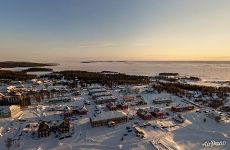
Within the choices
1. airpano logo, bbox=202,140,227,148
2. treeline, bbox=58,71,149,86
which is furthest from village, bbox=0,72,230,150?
treeline, bbox=58,71,149,86

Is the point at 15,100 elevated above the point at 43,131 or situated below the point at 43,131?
above

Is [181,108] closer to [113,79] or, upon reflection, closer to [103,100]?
[103,100]

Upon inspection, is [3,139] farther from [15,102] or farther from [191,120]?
[191,120]

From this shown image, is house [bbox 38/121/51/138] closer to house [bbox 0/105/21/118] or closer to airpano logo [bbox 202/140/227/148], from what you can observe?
house [bbox 0/105/21/118]

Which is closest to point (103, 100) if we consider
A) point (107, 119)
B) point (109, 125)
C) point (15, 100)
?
point (107, 119)

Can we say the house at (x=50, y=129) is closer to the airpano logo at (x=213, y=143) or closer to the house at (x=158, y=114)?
the house at (x=158, y=114)

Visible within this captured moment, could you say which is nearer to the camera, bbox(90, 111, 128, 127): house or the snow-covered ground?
the snow-covered ground

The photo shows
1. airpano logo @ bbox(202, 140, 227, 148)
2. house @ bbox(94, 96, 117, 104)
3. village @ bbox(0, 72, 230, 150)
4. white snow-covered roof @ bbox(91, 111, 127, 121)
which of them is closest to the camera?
airpano logo @ bbox(202, 140, 227, 148)

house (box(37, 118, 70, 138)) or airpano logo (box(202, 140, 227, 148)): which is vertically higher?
house (box(37, 118, 70, 138))

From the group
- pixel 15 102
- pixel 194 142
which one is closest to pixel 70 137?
pixel 194 142

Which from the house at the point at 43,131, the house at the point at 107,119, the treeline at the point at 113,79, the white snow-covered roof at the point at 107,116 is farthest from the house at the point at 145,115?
the treeline at the point at 113,79

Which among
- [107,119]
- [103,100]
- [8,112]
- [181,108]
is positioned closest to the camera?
[107,119]

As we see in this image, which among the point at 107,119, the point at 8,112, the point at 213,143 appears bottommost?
the point at 213,143
